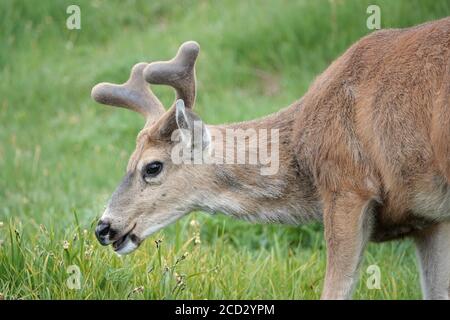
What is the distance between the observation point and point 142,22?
14164 millimetres

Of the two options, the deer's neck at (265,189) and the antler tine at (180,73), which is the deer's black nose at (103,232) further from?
the antler tine at (180,73)

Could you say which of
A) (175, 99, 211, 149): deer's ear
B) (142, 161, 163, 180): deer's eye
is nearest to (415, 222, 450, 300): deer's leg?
(175, 99, 211, 149): deer's ear

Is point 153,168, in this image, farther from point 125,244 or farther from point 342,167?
point 342,167

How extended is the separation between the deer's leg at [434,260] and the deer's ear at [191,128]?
4.87 ft

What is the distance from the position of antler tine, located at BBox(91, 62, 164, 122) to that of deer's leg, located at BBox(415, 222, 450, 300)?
6.46 ft

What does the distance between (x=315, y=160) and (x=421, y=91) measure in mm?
761

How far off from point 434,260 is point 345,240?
0.79m

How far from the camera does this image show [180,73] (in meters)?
6.38

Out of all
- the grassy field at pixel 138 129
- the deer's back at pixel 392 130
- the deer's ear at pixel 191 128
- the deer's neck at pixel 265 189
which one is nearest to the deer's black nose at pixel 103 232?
the grassy field at pixel 138 129

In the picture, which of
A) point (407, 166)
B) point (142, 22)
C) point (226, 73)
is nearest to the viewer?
point (407, 166)

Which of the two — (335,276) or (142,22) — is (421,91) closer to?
(335,276)

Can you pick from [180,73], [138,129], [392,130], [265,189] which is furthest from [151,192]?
[138,129]

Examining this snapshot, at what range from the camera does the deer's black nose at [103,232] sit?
603 cm
